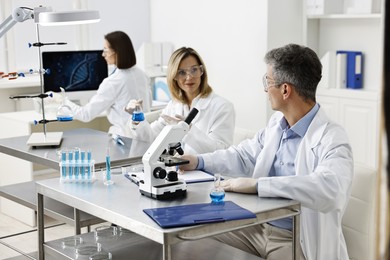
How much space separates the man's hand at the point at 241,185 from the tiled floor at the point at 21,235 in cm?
193

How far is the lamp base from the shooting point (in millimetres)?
3037

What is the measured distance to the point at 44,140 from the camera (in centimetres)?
308

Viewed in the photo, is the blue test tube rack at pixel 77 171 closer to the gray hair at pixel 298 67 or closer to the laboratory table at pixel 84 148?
the laboratory table at pixel 84 148

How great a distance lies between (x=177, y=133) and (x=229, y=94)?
9.42ft

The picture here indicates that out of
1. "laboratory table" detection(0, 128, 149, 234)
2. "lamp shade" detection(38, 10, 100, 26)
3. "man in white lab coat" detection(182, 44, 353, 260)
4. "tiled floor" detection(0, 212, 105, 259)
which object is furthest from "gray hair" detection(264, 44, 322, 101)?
"tiled floor" detection(0, 212, 105, 259)

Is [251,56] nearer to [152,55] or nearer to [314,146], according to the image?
[152,55]

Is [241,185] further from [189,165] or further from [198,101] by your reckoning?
[198,101]

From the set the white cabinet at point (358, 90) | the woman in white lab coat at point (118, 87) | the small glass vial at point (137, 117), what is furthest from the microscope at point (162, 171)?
the white cabinet at point (358, 90)

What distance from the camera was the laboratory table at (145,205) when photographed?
5.63ft

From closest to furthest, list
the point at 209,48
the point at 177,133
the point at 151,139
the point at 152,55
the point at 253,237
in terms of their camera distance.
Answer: the point at 177,133 < the point at 253,237 < the point at 151,139 < the point at 209,48 < the point at 152,55

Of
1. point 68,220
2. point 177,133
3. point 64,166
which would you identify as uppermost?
point 177,133

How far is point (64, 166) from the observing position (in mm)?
2289

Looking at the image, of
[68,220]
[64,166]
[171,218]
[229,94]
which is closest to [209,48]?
[229,94]

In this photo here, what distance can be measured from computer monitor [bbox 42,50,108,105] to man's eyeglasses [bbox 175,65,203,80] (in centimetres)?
135
